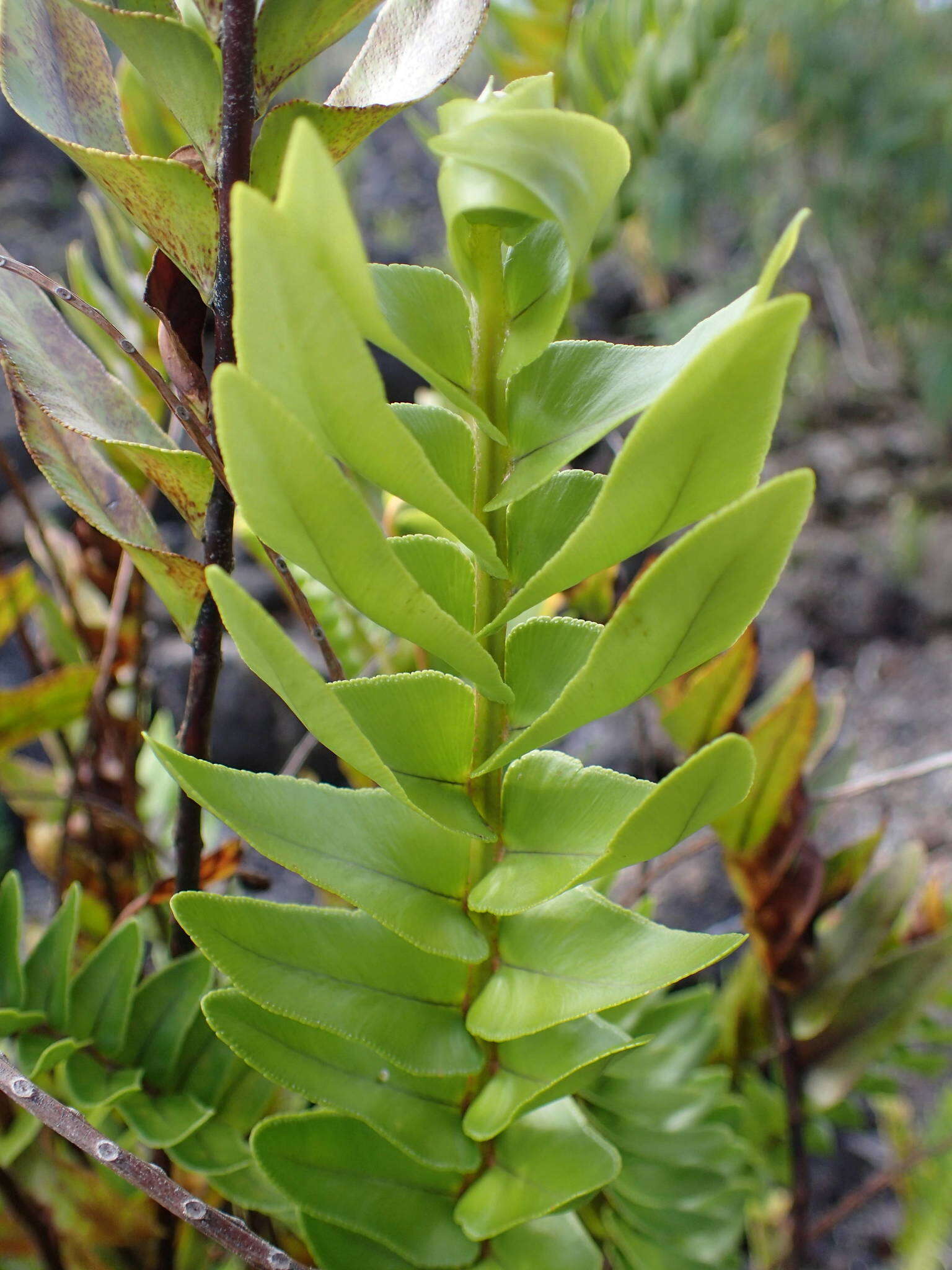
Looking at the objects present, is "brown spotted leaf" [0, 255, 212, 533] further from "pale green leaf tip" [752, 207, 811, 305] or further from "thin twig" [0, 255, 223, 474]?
"pale green leaf tip" [752, 207, 811, 305]

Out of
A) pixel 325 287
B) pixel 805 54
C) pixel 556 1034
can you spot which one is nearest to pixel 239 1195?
pixel 556 1034

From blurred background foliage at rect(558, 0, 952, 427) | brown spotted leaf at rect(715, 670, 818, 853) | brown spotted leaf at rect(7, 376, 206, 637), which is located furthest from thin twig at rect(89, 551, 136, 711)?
blurred background foliage at rect(558, 0, 952, 427)

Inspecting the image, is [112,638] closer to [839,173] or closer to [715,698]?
[715,698]

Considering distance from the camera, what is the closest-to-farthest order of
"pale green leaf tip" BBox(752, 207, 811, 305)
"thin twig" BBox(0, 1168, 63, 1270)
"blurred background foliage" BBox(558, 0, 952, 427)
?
"pale green leaf tip" BBox(752, 207, 811, 305)
"thin twig" BBox(0, 1168, 63, 1270)
"blurred background foliage" BBox(558, 0, 952, 427)

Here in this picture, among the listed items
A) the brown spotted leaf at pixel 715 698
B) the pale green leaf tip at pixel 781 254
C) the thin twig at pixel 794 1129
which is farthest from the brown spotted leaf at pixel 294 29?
the thin twig at pixel 794 1129

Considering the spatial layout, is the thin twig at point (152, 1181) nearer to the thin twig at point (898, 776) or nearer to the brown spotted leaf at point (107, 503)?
the brown spotted leaf at point (107, 503)
